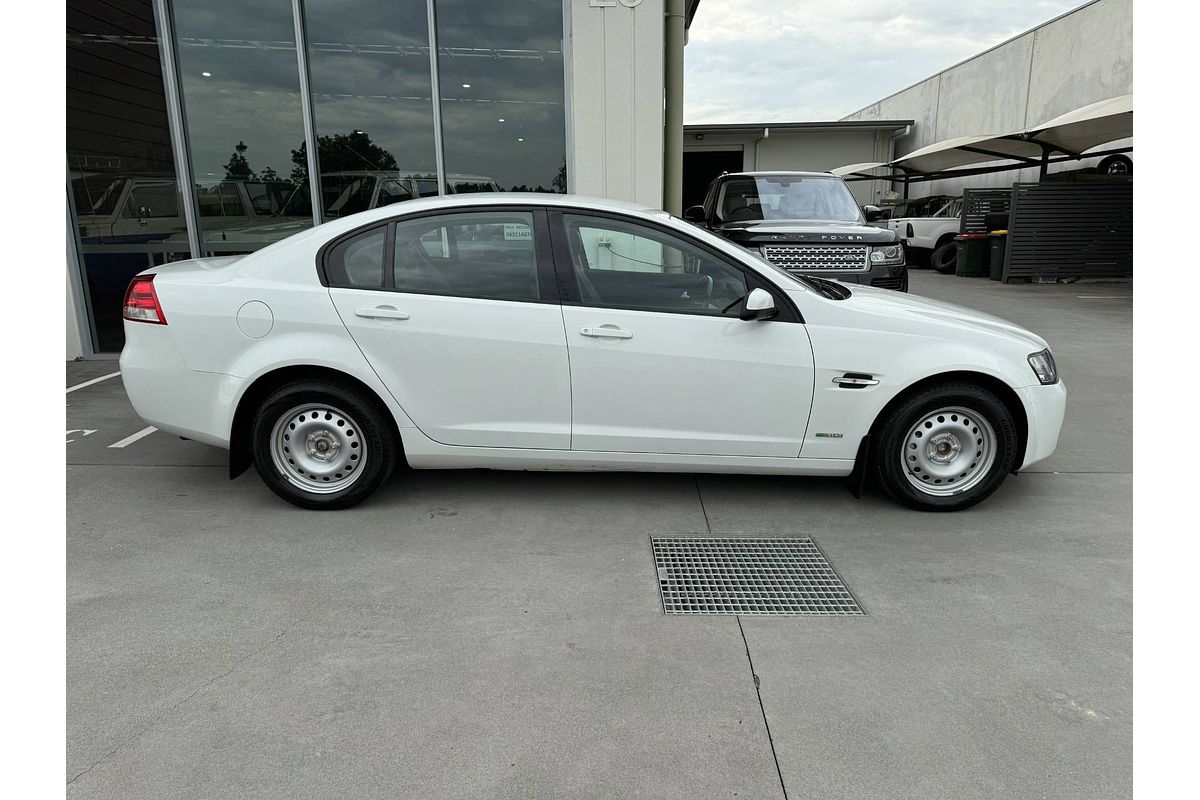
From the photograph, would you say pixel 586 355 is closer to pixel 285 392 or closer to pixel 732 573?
pixel 732 573

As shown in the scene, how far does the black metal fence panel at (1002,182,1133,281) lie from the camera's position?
52.1 ft

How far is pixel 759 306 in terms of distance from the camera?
3.82 meters

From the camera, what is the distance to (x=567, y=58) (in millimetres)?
8000

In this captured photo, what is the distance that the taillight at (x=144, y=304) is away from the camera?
402cm

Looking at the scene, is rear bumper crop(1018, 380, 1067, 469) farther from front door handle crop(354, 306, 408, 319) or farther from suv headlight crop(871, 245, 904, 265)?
suv headlight crop(871, 245, 904, 265)

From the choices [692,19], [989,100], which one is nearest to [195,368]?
[692,19]

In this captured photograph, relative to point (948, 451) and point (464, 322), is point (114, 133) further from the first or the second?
point (948, 451)

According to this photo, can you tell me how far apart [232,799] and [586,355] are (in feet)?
7.92

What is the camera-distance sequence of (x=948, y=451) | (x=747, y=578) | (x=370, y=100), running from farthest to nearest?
(x=370, y=100), (x=948, y=451), (x=747, y=578)

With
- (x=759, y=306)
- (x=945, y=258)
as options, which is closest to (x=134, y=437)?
(x=759, y=306)

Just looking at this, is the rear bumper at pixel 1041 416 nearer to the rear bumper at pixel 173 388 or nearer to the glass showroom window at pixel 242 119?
the rear bumper at pixel 173 388

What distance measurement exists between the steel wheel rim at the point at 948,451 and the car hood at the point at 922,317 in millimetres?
454

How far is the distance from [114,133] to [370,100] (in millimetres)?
2635

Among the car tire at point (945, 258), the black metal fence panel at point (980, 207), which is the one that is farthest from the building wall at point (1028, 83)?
the car tire at point (945, 258)
